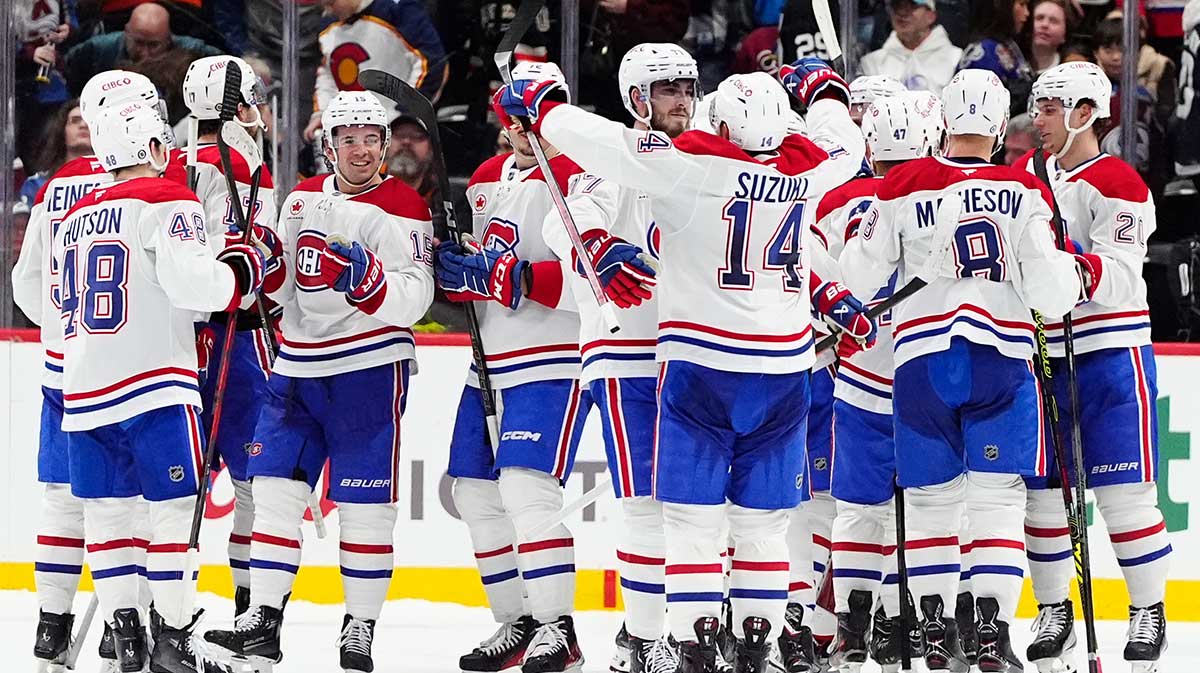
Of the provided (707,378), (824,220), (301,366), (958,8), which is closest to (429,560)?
(301,366)

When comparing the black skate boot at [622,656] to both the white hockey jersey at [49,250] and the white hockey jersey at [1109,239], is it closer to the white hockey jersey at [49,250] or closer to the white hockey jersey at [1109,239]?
the white hockey jersey at [1109,239]

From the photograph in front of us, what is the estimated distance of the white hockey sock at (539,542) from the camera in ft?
14.3

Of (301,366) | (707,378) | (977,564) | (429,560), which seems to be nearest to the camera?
(707,378)

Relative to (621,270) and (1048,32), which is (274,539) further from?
(1048,32)

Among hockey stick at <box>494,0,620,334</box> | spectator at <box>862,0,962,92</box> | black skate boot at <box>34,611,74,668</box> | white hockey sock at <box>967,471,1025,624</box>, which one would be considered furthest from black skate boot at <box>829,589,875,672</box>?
spectator at <box>862,0,962,92</box>

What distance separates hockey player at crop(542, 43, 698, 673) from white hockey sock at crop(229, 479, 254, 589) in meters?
1.13

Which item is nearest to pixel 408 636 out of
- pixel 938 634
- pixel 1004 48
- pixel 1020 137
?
pixel 938 634

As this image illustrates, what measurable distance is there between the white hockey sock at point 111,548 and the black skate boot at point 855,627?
68.4 inches

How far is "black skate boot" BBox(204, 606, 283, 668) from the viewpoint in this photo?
4.25 meters

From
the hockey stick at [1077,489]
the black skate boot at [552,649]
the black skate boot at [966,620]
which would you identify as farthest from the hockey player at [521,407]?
the hockey stick at [1077,489]

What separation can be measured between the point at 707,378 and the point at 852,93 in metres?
1.41

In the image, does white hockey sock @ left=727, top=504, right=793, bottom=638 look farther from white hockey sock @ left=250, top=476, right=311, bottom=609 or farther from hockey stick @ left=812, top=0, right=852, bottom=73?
hockey stick @ left=812, top=0, right=852, bottom=73

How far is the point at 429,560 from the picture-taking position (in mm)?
5684

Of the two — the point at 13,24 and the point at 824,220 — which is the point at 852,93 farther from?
the point at 13,24
